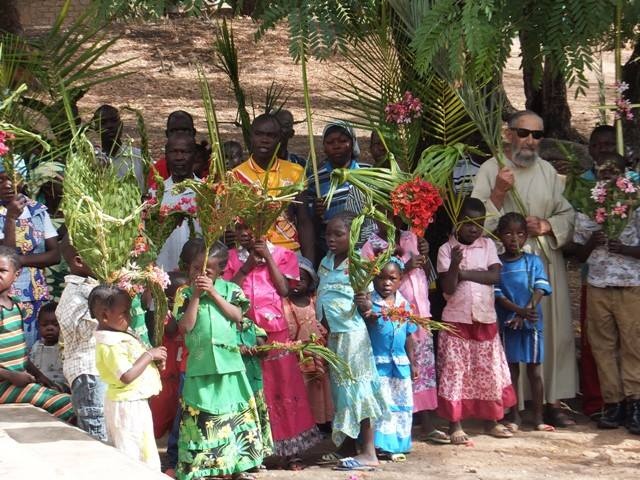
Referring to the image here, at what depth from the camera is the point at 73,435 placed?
6266 millimetres

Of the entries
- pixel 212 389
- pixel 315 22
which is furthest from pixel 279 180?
pixel 212 389

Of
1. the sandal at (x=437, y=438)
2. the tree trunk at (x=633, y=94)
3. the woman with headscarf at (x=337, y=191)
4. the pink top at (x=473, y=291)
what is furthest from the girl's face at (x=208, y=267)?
the tree trunk at (x=633, y=94)

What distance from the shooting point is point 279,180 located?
7941mm

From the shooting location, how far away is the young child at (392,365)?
7.60 meters

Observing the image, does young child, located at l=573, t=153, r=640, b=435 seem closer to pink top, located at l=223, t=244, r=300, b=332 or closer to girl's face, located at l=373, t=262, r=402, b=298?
girl's face, located at l=373, t=262, r=402, b=298

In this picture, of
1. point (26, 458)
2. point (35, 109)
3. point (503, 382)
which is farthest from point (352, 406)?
point (35, 109)

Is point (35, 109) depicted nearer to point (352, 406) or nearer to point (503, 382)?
point (352, 406)

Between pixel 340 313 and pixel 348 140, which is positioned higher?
pixel 348 140

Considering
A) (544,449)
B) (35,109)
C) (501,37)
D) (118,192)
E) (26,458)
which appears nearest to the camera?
(26,458)

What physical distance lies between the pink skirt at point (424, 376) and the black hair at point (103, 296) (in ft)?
7.92

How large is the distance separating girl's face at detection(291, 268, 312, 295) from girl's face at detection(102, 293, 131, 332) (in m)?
1.61

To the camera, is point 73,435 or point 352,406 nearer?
point 73,435

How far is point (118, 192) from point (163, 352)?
101 centimetres

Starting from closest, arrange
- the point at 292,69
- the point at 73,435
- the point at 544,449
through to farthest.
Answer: the point at 73,435 < the point at 544,449 < the point at 292,69
